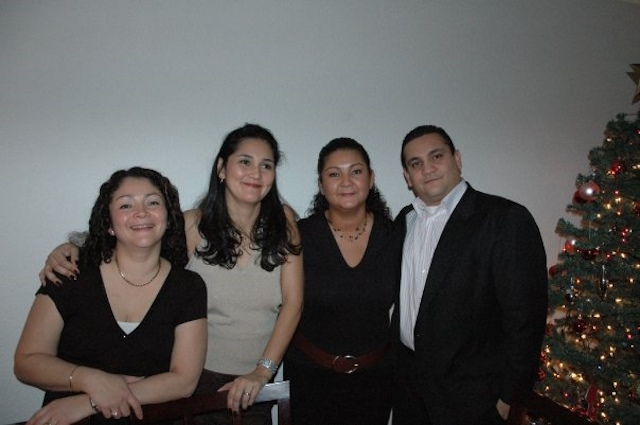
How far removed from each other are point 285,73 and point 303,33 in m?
0.30

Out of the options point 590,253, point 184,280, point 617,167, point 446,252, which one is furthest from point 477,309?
point 617,167

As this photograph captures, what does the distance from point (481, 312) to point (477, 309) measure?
0.03 meters

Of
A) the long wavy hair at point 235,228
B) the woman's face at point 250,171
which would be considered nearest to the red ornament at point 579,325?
the long wavy hair at point 235,228

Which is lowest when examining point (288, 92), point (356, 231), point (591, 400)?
point (591, 400)

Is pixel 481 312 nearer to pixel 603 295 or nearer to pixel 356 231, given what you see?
pixel 356 231

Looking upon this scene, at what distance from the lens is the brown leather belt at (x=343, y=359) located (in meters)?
1.76

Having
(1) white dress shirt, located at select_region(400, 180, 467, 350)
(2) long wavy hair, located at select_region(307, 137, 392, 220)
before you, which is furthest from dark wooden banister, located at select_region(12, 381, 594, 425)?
(2) long wavy hair, located at select_region(307, 137, 392, 220)

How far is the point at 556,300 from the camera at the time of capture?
7.73 feet

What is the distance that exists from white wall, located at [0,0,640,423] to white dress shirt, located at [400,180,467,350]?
81cm

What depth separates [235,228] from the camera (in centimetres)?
179

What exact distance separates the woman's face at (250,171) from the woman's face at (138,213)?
13.3 inches

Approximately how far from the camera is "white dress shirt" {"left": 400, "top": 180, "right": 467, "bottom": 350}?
70.2 inches

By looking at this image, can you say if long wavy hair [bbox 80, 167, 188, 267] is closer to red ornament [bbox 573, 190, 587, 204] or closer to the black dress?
the black dress

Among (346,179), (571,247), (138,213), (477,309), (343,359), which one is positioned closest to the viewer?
(138,213)
